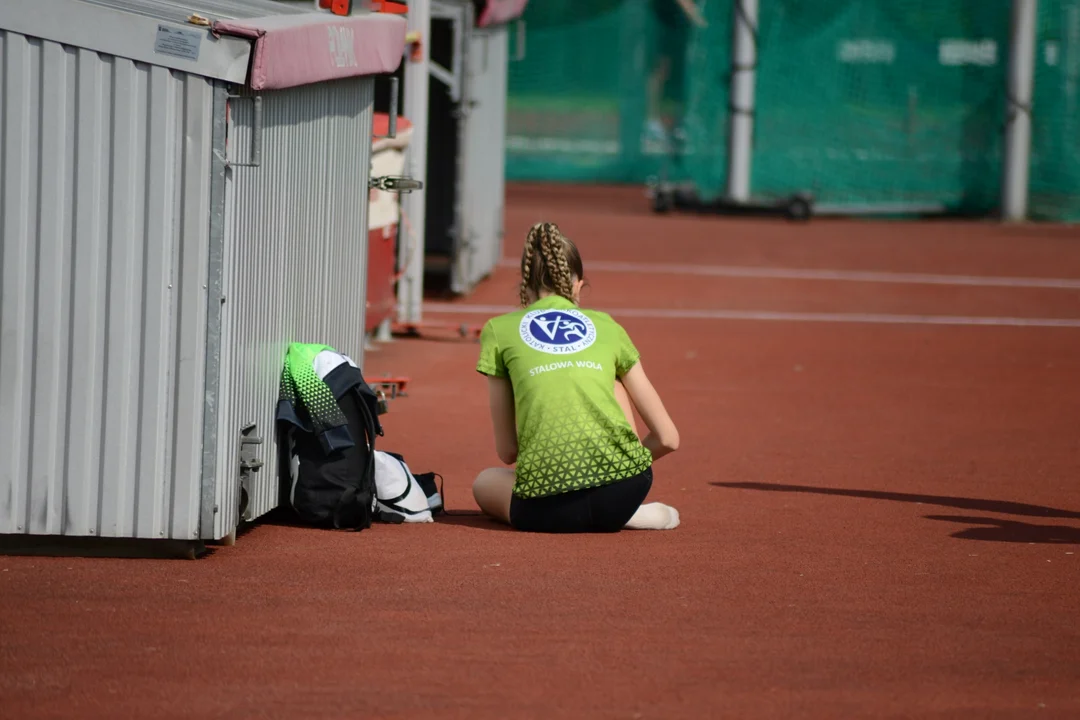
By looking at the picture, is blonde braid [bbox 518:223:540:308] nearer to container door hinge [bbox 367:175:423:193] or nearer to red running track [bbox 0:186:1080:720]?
red running track [bbox 0:186:1080:720]

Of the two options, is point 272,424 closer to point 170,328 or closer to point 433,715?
point 170,328

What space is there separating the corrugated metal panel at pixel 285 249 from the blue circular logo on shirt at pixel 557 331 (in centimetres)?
103

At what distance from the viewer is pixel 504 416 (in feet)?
21.4

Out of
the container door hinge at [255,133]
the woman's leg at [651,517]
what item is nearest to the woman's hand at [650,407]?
the woman's leg at [651,517]

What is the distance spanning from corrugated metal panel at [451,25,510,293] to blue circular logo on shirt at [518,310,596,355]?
935cm

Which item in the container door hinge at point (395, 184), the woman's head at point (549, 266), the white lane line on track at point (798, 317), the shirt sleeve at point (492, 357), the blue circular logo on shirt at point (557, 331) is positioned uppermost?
the container door hinge at point (395, 184)

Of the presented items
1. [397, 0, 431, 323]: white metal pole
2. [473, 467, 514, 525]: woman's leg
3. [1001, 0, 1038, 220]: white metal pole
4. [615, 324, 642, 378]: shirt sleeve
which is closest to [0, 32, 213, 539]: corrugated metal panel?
[473, 467, 514, 525]: woman's leg

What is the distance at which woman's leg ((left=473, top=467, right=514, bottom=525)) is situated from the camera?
6.66 meters

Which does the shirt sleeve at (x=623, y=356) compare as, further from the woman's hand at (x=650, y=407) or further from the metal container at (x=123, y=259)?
the metal container at (x=123, y=259)

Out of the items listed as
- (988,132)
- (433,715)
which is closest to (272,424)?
(433,715)

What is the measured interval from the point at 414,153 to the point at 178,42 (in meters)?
7.77

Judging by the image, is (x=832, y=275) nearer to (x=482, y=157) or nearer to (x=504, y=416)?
(x=482, y=157)

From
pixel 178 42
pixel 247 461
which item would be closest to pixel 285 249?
pixel 247 461

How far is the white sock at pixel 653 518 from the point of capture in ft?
22.0
